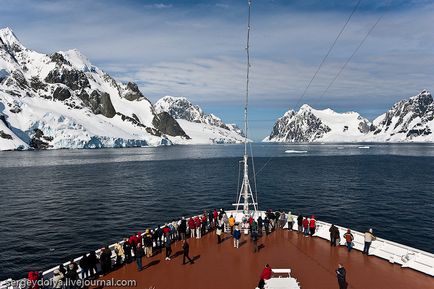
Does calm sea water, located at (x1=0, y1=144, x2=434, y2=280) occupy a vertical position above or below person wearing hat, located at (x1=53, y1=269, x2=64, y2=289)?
below

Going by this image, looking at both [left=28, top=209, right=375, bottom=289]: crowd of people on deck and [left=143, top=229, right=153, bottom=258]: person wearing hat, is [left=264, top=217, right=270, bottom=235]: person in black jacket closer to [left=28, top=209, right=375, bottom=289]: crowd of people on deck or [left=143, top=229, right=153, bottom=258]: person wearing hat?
[left=28, top=209, right=375, bottom=289]: crowd of people on deck

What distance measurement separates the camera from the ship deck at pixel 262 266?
67.7ft

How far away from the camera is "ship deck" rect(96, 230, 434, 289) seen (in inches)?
813

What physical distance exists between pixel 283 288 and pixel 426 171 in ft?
347

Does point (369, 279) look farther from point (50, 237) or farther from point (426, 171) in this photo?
point (426, 171)

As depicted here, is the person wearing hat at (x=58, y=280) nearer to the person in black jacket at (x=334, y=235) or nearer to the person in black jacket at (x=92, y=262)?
the person in black jacket at (x=92, y=262)

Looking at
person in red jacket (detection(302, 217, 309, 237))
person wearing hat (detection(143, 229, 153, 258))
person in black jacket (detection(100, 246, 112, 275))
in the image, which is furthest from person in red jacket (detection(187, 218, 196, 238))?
person in red jacket (detection(302, 217, 309, 237))

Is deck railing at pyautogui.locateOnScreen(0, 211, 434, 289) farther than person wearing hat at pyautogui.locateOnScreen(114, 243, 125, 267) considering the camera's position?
No

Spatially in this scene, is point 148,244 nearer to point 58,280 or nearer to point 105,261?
point 105,261

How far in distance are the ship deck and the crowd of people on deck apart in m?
0.63

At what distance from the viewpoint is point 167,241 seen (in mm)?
24266

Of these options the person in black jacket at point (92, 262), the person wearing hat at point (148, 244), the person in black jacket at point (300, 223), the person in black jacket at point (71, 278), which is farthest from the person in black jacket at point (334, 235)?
the person in black jacket at point (71, 278)

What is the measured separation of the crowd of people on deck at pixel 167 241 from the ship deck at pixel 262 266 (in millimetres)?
629

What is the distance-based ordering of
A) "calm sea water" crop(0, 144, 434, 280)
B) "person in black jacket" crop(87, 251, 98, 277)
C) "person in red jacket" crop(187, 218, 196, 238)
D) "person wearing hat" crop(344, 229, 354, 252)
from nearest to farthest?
"person in black jacket" crop(87, 251, 98, 277) < "person wearing hat" crop(344, 229, 354, 252) < "person in red jacket" crop(187, 218, 196, 238) < "calm sea water" crop(0, 144, 434, 280)
